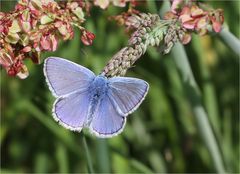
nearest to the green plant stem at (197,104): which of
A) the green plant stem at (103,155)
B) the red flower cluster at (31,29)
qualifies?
the green plant stem at (103,155)

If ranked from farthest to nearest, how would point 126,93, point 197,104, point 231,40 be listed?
point 197,104, point 231,40, point 126,93

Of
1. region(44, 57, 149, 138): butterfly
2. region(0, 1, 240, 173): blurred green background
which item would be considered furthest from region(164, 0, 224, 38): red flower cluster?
region(0, 1, 240, 173): blurred green background

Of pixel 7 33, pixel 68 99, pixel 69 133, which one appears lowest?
pixel 69 133


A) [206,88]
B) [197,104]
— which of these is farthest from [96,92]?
[206,88]

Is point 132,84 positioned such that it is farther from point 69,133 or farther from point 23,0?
point 69,133

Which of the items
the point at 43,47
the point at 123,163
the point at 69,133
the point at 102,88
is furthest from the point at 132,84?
the point at 69,133

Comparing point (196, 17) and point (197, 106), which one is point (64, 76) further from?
point (197, 106)
